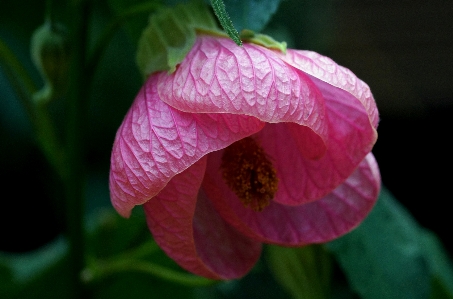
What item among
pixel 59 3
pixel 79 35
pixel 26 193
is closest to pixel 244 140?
pixel 79 35

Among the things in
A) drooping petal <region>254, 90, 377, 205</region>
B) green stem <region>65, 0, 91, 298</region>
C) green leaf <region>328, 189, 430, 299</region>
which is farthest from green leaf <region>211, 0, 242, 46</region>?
green leaf <region>328, 189, 430, 299</region>

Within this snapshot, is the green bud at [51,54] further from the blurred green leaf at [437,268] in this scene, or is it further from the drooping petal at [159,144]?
the blurred green leaf at [437,268]

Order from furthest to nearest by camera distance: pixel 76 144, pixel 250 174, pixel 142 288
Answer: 1. pixel 142 288
2. pixel 76 144
3. pixel 250 174

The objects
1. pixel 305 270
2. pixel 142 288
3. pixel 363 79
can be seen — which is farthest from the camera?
pixel 363 79

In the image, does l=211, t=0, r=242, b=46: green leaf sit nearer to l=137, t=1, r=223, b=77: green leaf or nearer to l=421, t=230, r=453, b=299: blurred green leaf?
l=137, t=1, r=223, b=77: green leaf

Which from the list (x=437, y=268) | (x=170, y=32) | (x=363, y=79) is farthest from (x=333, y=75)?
(x=363, y=79)

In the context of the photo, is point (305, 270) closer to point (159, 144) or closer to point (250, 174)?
point (250, 174)

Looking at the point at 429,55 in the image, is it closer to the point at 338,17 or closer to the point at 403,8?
the point at 403,8
